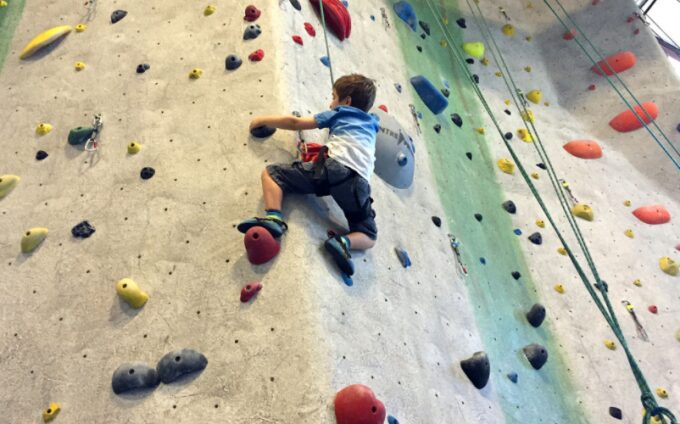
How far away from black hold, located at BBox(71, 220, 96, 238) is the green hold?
1.83 ft

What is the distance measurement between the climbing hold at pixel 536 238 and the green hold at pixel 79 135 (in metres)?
2.97

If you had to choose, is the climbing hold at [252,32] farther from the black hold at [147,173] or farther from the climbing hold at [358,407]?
the climbing hold at [358,407]

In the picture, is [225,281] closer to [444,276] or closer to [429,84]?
[444,276]

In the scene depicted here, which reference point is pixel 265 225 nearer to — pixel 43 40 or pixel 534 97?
pixel 43 40

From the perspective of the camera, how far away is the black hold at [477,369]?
2643 millimetres

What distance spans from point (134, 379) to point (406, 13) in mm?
3963

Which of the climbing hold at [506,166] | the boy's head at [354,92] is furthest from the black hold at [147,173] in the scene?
the climbing hold at [506,166]

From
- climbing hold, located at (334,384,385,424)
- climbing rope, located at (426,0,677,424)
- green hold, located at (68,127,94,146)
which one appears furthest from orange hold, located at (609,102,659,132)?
green hold, located at (68,127,94,146)

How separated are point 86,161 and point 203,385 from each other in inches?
55.1

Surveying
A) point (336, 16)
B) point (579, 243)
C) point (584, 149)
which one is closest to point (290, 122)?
point (336, 16)

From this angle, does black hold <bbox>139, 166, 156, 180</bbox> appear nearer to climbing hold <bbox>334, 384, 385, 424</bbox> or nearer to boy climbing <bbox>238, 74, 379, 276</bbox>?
boy climbing <bbox>238, 74, 379, 276</bbox>

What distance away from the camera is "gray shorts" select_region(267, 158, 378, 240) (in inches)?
87.8

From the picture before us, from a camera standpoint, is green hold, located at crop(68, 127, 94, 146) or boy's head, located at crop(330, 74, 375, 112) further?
green hold, located at crop(68, 127, 94, 146)

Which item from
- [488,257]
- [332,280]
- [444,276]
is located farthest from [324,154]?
[488,257]
